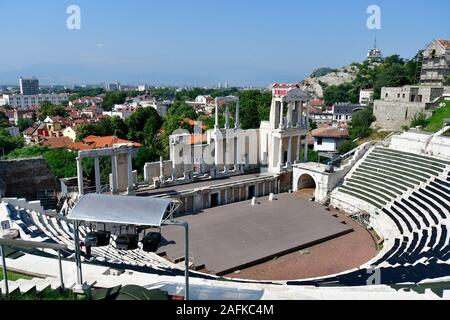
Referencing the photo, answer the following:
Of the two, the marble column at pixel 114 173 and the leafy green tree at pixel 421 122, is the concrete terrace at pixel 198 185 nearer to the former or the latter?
the marble column at pixel 114 173

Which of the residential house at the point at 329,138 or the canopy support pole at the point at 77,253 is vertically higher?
the canopy support pole at the point at 77,253

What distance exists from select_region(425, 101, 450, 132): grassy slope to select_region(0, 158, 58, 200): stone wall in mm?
33614

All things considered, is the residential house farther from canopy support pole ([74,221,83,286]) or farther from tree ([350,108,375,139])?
canopy support pole ([74,221,83,286])

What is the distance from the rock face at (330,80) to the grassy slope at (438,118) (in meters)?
69.2

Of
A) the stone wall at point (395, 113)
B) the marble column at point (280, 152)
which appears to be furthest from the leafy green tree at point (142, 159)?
the stone wall at point (395, 113)

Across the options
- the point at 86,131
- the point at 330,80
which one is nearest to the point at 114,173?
the point at 86,131

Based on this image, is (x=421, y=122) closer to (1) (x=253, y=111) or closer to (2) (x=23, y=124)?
(1) (x=253, y=111)

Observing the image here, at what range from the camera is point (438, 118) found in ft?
123

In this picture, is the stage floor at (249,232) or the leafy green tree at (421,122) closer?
the stage floor at (249,232)

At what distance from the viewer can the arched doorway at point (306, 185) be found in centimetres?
2997

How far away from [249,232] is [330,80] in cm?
10150

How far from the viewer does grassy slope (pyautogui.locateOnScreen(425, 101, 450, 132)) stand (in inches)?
1351
